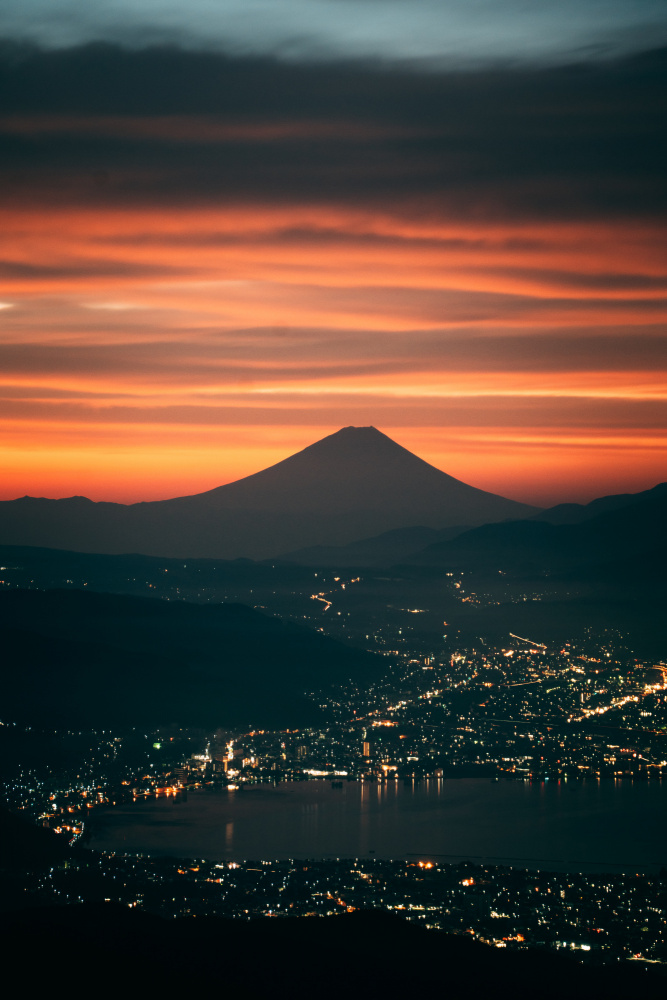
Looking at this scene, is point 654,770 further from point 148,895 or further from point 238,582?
point 238,582

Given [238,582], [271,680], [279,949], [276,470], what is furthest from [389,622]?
[276,470]

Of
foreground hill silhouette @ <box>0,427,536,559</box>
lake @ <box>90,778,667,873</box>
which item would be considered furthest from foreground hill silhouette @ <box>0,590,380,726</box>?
foreground hill silhouette @ <box>0,427,536,559</box>

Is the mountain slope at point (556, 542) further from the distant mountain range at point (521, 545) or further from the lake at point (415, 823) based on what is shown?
the lake at point (415, 823)

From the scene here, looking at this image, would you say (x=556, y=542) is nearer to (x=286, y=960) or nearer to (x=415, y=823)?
(x=415, y=823)

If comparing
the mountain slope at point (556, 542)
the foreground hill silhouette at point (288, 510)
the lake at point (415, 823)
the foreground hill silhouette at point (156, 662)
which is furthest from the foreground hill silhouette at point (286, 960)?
the foreground hill silhouette at point (288, 510)

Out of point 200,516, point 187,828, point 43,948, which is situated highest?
point 200,516

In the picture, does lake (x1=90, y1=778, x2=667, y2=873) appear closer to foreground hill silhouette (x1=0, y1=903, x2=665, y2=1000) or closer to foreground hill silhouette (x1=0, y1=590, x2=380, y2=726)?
foreground hill silhouette (x1=0, y1=903, x2=665, y2=1000)
